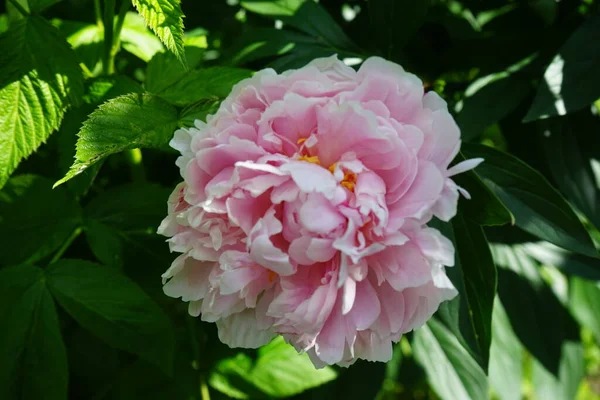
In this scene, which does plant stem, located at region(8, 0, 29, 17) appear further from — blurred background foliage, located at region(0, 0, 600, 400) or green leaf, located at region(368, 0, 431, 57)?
green leaf, located at region(368, 0, 431, 57)

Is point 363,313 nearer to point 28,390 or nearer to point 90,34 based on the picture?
point 28,390

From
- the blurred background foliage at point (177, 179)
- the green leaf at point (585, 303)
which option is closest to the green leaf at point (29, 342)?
the blurred background foliage at point (177, 179)

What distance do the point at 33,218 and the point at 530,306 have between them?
2.27ft

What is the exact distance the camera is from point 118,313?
608mm

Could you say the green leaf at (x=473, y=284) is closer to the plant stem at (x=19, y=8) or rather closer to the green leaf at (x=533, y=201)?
the green leaf at (x=533, y=201)

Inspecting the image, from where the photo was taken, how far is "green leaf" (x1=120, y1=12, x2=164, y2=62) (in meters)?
0.78

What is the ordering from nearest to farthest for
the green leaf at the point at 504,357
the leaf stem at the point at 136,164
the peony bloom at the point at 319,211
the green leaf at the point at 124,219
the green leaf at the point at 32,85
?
1. the peony bloom at the point at 319,211
2. the green leaf at the point at 32,85
3. the green leaf at the point at 124,219
4. the leaf stem at the point at 136,164
5. the green leaf at the point at 504,357

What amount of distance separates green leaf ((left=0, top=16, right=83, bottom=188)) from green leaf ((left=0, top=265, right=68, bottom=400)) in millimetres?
128

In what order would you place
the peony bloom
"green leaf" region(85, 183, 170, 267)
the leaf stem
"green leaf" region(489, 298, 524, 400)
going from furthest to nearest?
"green leaf" region(489, 298, 524, 400) < the leaf stem < "green leaf" region(85, 183, 170, 267) < the peony bloom

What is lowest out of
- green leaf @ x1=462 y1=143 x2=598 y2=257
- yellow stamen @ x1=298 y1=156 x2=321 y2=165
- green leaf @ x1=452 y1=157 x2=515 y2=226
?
green leaf @ x1=462 y1=143 x2=598 y2=257

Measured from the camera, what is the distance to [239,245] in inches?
19.2

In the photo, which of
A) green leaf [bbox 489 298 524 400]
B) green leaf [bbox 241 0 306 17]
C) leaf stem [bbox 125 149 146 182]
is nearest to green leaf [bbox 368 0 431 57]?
green leaf [bbox 241 0 306 17]

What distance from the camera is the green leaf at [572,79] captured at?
67 centimetres

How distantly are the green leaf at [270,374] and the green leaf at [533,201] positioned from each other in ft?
1.08
